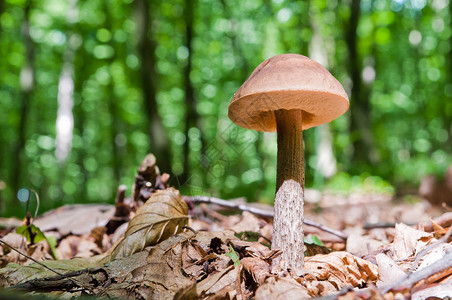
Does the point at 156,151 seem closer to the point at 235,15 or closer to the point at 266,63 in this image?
the point at 266,63

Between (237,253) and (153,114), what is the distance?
698 cm

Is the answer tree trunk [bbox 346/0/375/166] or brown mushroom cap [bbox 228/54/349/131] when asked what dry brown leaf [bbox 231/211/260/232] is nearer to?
brown mushroom cap [bbox 228/54/349/131]

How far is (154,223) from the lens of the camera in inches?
75.9

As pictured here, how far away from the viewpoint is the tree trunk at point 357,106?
1051cm

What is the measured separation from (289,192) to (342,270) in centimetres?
53

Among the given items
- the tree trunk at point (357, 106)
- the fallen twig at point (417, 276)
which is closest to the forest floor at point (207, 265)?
the fallen twig at point (417, 276)

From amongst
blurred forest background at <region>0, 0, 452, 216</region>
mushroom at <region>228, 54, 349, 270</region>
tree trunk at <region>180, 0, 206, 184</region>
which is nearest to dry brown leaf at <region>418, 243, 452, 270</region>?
mushroom at <region>228, 54, 349, 270</region>

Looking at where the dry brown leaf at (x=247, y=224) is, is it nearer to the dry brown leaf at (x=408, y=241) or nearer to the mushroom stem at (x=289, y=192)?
the mushroom stem at (x=289, y=192)

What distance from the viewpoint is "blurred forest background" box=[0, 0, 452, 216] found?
28.3 ft

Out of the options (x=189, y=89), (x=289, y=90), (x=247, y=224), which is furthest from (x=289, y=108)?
(x=189, y=89)

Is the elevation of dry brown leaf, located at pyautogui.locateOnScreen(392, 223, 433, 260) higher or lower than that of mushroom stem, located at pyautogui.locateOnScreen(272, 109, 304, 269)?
lower

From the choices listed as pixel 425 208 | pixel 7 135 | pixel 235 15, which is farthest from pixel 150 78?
pixel 7 135

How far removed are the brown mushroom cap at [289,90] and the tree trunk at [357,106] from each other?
8.98m

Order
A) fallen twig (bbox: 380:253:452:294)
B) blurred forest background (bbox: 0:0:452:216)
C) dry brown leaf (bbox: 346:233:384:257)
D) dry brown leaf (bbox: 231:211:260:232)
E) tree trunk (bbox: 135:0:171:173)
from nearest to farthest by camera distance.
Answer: fallen twig (bbox: 380:253:452:294), dry brown leaf (bbox: 346:233:384:257), dry brown leaf (bbox: 231:211:260:232), tree trunk (bbox: 135:0:171:173), blurred forest background (bbox: 0:0:452:216)
